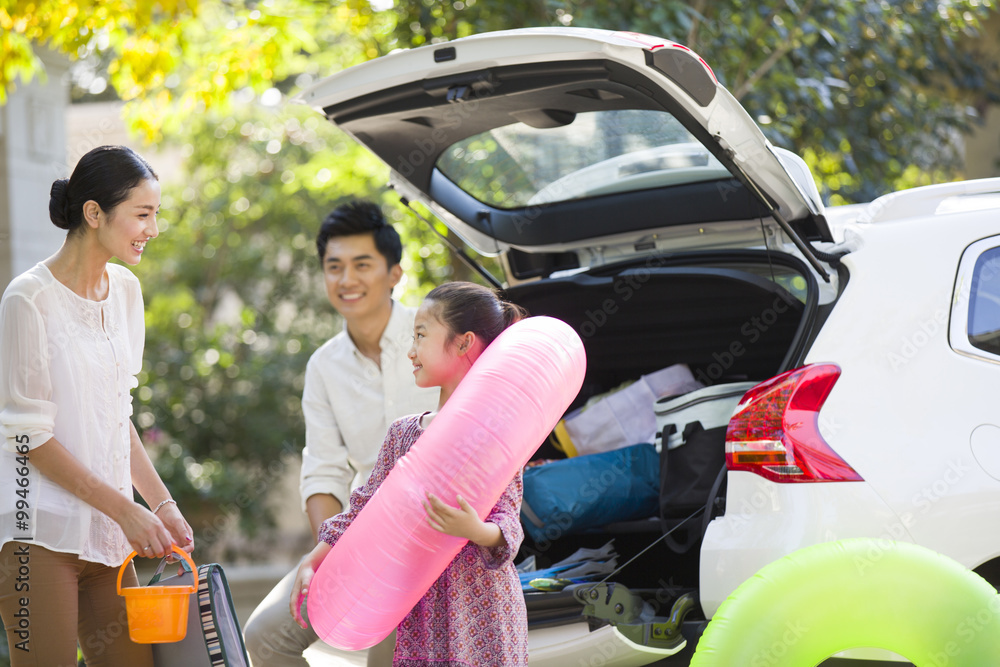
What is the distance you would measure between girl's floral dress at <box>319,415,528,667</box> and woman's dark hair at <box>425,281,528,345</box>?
0.38 m

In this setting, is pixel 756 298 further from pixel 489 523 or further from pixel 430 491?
pixel 430 491

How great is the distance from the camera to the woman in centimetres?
231

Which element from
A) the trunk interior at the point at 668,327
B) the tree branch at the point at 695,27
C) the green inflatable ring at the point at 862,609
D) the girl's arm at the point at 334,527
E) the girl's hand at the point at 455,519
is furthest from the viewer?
the tree branch at the point at 695,27

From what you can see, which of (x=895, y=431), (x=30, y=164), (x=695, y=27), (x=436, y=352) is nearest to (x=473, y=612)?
(x=436, y=352)

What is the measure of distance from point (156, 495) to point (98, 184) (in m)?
0.85

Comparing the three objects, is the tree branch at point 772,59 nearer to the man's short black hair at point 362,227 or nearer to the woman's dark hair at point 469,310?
the man's short black hair at point 362,227

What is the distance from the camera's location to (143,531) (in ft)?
7.78

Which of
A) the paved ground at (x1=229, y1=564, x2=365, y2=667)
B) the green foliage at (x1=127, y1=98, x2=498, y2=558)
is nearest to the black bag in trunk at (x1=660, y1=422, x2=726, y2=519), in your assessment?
the paved ground at (x1=229, y1=564, x2=365, y2=667)

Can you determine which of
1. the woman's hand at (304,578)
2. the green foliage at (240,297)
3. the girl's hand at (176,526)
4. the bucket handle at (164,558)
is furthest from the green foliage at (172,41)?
the woman's hand at (304,578)

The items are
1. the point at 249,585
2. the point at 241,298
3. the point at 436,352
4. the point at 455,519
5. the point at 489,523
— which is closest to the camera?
the point at 455,519

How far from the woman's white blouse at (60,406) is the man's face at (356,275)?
0.94m

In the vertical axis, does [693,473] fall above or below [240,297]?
above

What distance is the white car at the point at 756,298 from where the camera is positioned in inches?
100.0

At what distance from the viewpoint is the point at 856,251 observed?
274 centimetres
